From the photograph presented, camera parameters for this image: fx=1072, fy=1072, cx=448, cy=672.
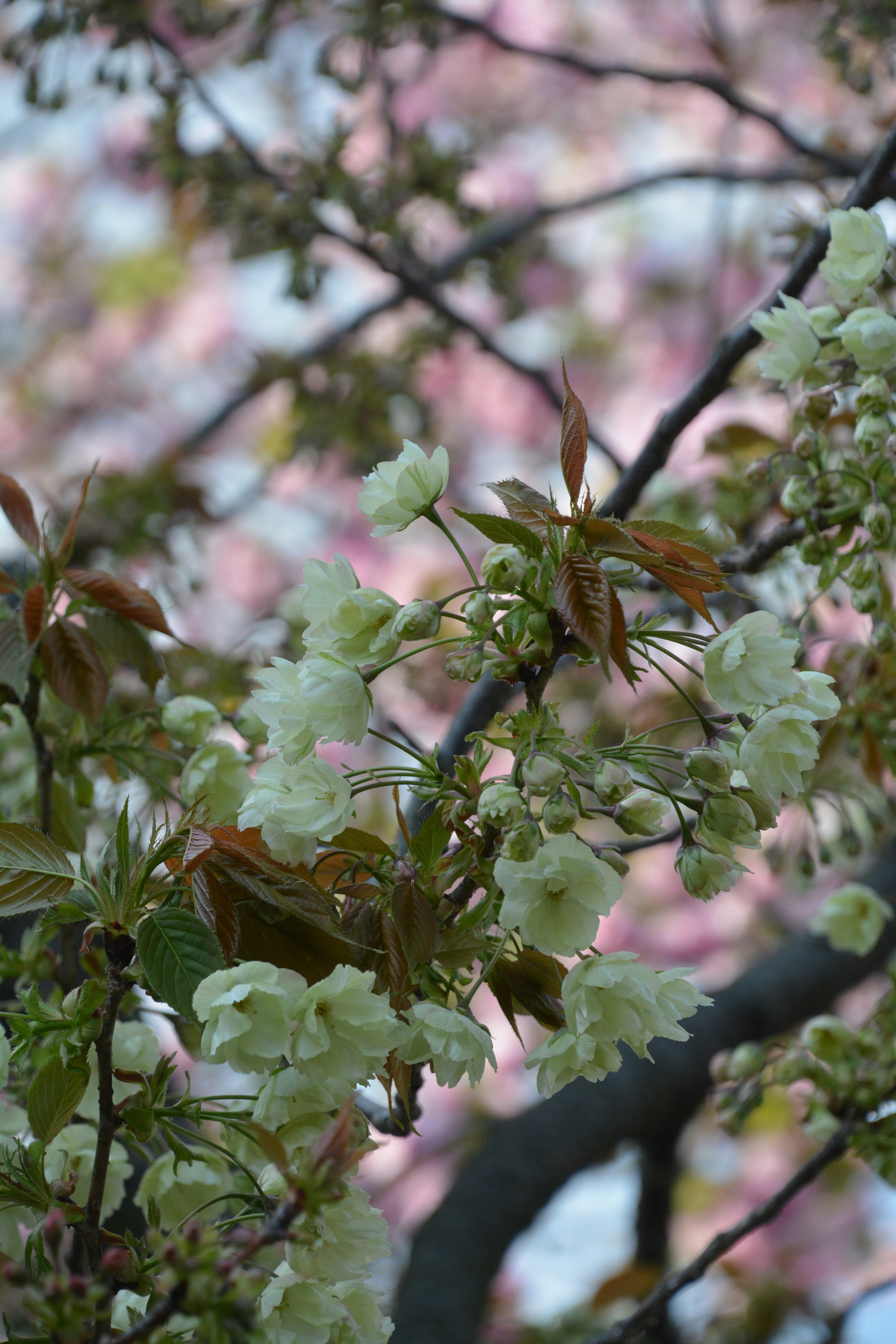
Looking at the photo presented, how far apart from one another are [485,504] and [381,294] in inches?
31.9

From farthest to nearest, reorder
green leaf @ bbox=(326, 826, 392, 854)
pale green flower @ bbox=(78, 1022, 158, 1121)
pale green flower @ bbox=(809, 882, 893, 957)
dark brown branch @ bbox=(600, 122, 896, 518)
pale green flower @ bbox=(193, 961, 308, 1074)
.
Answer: pale green flower @ bbox=(809, 882, 893, 957), dark brown branch @ bbox=(600, 122, 896, 518), pale green flower @ bbox=(78, 1022, 158, 1121), green leaf @ bbox=(326, 826, 392, 854), pale green flower @ bbox=(193, 961, 308, 1074)

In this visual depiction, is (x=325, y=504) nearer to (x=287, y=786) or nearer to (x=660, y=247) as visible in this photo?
(x=660, y=247)

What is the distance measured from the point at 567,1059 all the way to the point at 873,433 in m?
0.58

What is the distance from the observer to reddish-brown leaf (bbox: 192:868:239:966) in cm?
63

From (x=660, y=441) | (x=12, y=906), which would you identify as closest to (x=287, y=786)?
(x=12, y=906)

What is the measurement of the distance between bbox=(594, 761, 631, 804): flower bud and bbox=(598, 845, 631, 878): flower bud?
5cm

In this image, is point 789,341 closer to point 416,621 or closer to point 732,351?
point 732,351

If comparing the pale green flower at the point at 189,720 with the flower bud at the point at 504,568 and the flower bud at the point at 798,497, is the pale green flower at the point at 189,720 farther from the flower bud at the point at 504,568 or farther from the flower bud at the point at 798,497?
the flower bud at the point at 798,497

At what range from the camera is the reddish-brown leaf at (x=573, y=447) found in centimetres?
69

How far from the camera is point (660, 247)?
210 inches

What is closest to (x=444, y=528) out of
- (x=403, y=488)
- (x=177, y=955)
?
(x=403, y=488)

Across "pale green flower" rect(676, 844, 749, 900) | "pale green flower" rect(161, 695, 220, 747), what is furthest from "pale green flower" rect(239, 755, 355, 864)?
"pale green flower" rect(161, 695, 220, 747)

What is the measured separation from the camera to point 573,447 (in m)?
0.69

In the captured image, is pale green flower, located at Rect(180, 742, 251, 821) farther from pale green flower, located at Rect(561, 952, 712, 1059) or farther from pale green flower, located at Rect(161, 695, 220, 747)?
pale green flower, located at Rect(561, 952, 712, 1059)
